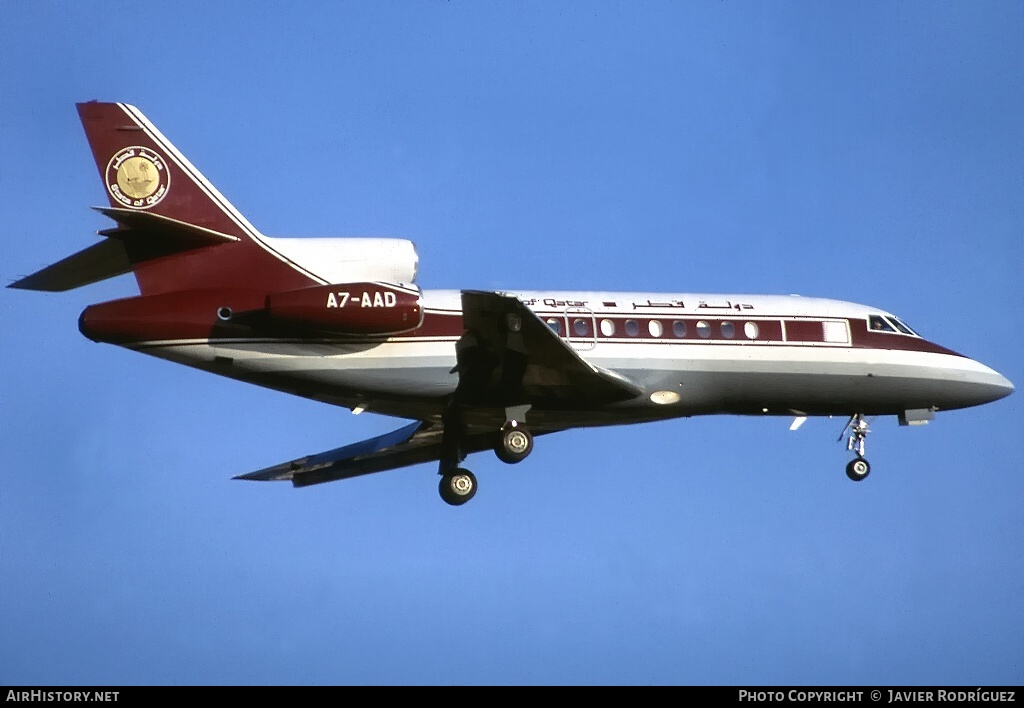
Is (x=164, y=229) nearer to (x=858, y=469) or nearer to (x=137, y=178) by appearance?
(x=137, y=178)

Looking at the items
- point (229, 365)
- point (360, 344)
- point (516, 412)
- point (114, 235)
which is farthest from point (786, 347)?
point (114, 235)

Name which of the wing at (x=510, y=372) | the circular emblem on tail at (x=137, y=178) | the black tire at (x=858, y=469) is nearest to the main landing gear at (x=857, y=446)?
the black tire at (x=858, y=469)

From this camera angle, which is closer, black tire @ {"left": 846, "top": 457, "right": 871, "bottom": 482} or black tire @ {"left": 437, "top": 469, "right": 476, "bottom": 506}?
black tire @ {"left": 437, "top": 469, "right": 476, "bottom": 506}

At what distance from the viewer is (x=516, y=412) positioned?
71.3 ft

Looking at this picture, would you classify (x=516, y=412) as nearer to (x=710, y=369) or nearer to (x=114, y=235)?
(x=710, y=369)

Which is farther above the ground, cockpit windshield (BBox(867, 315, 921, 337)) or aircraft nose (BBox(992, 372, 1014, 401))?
cockpit windshield (BBox(867, 315, 921, 337))

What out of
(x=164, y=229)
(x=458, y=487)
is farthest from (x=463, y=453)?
(x=164, y=229)

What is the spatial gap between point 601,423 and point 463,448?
2.45m

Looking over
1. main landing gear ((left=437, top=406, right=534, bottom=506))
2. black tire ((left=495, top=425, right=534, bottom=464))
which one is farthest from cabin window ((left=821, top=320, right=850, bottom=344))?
black tire ((left=495, top=425, right=534, bottom=464))

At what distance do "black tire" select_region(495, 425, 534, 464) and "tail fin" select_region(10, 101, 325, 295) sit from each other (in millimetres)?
3837

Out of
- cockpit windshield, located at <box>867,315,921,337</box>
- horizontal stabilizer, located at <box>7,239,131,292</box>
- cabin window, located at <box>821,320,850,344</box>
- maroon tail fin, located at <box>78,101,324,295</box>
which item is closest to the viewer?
horizontal stabilizer, located at <box>7,239,131,292</box>

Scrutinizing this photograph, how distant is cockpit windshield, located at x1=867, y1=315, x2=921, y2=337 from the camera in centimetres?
2397

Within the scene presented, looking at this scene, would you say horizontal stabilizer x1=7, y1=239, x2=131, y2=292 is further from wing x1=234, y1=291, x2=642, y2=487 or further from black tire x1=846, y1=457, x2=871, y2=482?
black tire x1=846, y1=457, x2=871, y2=482

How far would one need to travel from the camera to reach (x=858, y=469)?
2384 cm
